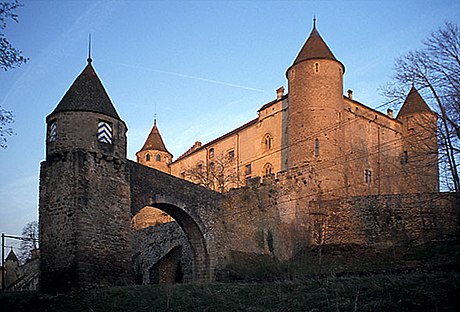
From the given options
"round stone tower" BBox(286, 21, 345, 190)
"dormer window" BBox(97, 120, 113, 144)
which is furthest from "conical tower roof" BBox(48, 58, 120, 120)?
"round stone tower" BBox(286, 21, 345, 190)

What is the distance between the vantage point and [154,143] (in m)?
68.8

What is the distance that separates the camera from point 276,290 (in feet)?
55.9

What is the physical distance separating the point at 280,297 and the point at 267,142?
35165 millimetres

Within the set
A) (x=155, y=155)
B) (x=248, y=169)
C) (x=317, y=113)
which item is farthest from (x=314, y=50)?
(x=155, y=155)

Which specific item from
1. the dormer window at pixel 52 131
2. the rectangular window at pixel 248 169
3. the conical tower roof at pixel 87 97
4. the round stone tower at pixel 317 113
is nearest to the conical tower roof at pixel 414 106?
the round stone tower at pixel 317 113

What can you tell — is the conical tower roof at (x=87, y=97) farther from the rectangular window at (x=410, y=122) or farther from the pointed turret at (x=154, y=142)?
the pointed turret at (x=154, y=142)

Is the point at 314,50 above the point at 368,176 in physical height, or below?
above

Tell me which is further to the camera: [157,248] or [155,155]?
[155,155]

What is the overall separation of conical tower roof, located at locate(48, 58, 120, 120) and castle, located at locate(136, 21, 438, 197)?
14.6 meters

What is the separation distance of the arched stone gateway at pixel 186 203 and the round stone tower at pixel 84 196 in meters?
1.05

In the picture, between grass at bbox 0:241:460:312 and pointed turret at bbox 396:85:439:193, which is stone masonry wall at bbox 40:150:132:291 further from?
pointed turret at bbox 396:85:439:193

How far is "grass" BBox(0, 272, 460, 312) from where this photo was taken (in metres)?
13.2

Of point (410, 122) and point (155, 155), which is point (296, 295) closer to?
point (410, 122)

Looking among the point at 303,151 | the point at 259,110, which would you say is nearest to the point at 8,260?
the point at 259,110
